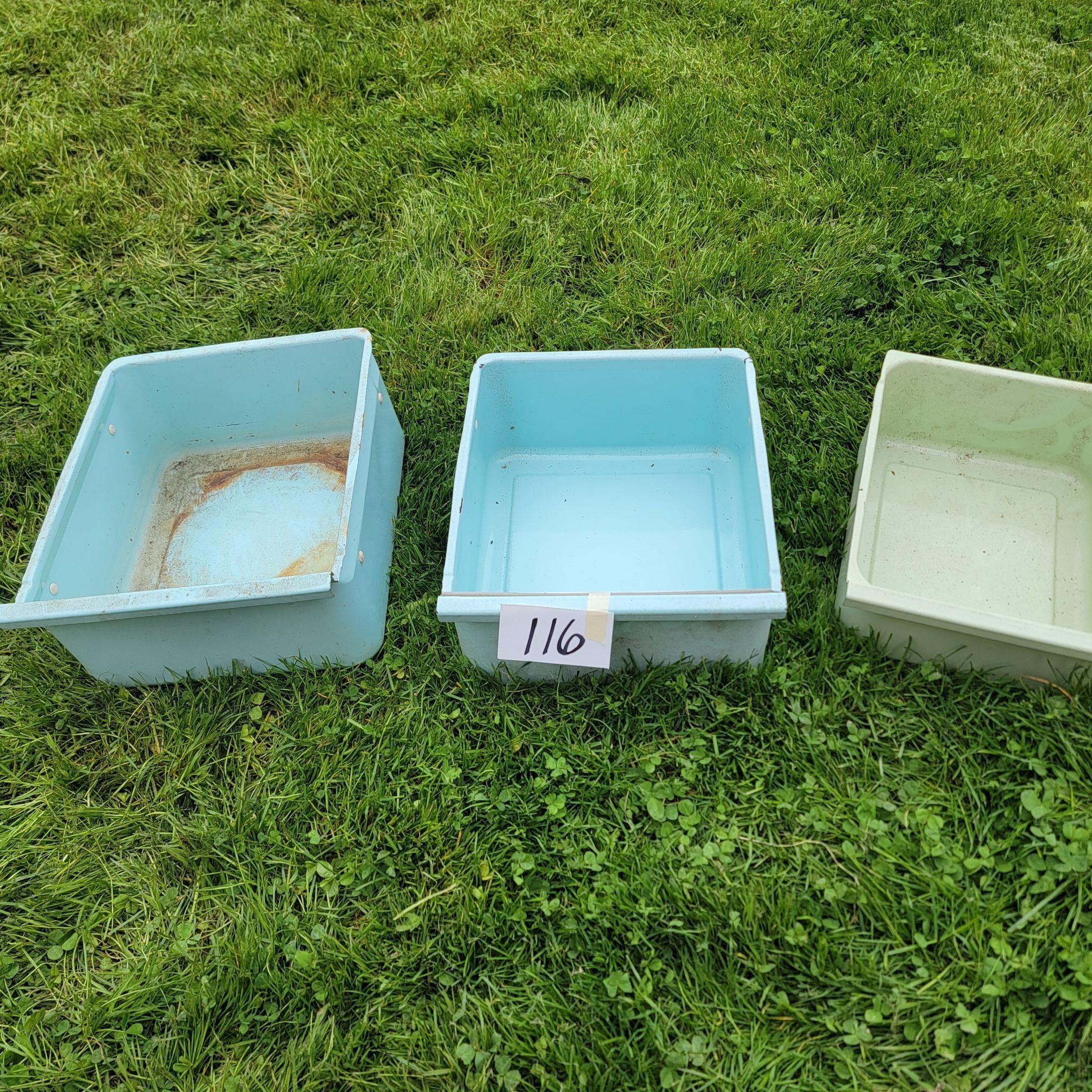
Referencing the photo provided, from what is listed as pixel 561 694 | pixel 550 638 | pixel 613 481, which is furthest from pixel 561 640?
pixel 613 481

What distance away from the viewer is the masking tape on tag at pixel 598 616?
142 centimetres

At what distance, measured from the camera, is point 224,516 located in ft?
6.63

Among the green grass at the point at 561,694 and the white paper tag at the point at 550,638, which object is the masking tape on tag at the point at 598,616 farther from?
the green grass at the point at 561,694

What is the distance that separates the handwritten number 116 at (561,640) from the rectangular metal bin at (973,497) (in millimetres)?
559

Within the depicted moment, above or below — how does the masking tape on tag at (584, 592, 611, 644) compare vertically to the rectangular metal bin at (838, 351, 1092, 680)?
above

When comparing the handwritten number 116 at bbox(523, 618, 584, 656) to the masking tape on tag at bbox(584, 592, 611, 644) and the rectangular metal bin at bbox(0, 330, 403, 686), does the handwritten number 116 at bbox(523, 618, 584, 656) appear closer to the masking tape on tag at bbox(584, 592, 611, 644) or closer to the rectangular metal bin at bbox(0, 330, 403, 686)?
the masking tape on tag at bbox(584, 592, 611, 644)

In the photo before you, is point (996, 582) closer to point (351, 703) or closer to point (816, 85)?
point (351, 703)

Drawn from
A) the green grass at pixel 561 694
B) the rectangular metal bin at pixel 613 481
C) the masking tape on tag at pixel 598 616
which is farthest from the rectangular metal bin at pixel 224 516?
the masking tape on tag at pixel 598 616

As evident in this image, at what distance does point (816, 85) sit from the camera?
8.86 feet

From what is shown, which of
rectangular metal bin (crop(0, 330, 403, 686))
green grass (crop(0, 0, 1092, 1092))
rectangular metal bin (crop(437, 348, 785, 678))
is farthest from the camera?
rectangular metal bin (crop(437, 348, 785, 678))

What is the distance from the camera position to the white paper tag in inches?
56.6

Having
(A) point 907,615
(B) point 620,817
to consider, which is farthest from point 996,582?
(B) point 620,817

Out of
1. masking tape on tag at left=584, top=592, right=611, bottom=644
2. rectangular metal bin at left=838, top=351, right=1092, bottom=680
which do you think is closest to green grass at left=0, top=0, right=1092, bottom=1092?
rectangular metal bin at left=838, top=351, right=1092, bottom=680

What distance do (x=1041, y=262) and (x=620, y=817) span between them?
1962mm
